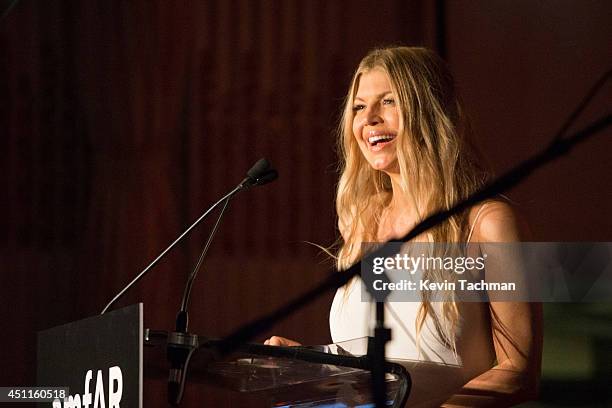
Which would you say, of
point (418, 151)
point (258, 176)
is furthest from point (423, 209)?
point (258, 176)

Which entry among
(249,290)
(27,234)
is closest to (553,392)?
(249,290)

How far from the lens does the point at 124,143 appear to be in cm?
307

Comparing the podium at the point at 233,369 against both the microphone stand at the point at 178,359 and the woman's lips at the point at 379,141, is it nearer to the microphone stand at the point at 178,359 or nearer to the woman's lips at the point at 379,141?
the microphone stand at the point at 178,359

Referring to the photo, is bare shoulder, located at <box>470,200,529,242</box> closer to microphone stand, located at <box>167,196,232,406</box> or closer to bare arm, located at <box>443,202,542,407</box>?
bare arm, located at <box>443,202,542,407</box>

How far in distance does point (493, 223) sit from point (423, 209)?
0.85ft

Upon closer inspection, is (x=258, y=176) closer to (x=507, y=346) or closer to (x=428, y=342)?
(x=428, y=342)

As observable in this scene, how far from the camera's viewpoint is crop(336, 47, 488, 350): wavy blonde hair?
1.92 metres

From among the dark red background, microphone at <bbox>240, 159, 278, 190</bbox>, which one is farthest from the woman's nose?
the dark red background

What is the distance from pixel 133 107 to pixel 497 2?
1282 mm

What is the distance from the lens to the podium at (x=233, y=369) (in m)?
1.24

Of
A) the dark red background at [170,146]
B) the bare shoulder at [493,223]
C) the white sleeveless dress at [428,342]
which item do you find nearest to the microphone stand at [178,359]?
the white sleeveless dress at [428,342]

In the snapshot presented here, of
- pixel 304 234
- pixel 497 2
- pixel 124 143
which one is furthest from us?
pixel 124 143

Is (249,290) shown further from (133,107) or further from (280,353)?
(280,353)

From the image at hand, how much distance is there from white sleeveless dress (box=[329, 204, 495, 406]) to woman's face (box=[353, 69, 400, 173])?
14.1 inches
